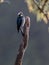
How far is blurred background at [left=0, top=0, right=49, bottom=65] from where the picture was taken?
16.8m

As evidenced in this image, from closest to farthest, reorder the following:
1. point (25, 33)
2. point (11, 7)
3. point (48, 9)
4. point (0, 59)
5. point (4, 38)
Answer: point (48, 9) < point (25, 33) < point (0, 59) < point (4, 38) < point (11, 7)

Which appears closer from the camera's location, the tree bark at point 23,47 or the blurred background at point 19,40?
the tree bark at point 23,47

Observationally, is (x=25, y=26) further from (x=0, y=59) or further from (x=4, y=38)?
(x=4, y=38)

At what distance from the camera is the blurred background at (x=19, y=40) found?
55.2ft

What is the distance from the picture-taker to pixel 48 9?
3.40m

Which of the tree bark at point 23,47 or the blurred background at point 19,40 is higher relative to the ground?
the tree bark at point 23,47

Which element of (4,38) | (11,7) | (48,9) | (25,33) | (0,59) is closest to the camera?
(48,9)

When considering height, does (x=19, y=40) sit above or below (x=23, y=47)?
below

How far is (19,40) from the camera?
16.6 metres

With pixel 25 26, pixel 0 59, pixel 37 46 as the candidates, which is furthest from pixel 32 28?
pixel 25 26

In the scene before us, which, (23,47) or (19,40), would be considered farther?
(19,40)

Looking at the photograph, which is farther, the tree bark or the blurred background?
the blurred background

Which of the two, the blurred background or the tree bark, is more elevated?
the tree bark

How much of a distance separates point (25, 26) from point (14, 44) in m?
13.7
